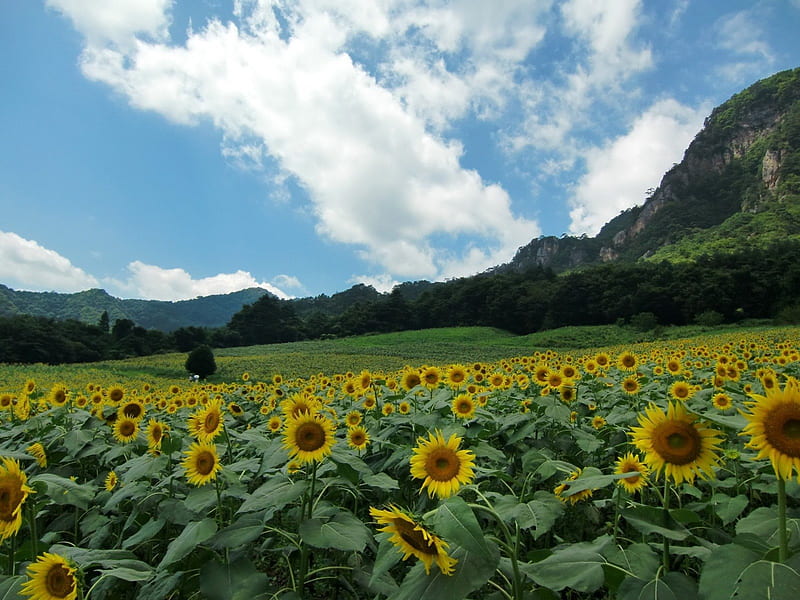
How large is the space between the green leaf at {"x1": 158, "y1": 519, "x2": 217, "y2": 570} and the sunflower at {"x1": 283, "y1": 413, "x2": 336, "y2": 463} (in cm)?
38

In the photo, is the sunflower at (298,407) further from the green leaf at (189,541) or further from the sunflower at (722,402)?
the sunflower at (722,402)

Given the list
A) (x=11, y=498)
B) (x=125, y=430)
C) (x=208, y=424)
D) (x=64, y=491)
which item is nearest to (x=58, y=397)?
(x=125, y=430)

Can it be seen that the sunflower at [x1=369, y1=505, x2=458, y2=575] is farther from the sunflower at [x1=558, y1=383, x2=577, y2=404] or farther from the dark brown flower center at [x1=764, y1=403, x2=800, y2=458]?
the sunflower at [x1=558, y1=383, x2=577, y2=404]

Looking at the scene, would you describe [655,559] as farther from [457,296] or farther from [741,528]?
[457,296]

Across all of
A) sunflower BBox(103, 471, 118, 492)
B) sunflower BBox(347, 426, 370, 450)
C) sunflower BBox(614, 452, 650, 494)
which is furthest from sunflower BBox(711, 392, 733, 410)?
sunflower BBox(103, 471, 118, 492)

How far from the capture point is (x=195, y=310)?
16325 centimetres


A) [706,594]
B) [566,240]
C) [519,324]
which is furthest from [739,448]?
[566,240]

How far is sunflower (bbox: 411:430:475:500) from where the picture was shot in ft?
4.97

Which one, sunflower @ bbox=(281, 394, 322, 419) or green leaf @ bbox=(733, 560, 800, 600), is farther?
sunflower @ bbox=(281, 394, 322, 419)

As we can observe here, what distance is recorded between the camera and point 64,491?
1.94m

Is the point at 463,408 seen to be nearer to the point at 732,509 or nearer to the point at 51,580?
the point at 732,509

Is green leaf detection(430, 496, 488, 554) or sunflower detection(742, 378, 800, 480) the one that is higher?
sunflower detection(742, 378, 800, 480)

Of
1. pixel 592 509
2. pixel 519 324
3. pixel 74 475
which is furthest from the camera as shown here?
pixel 519 324

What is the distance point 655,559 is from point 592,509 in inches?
45.6
